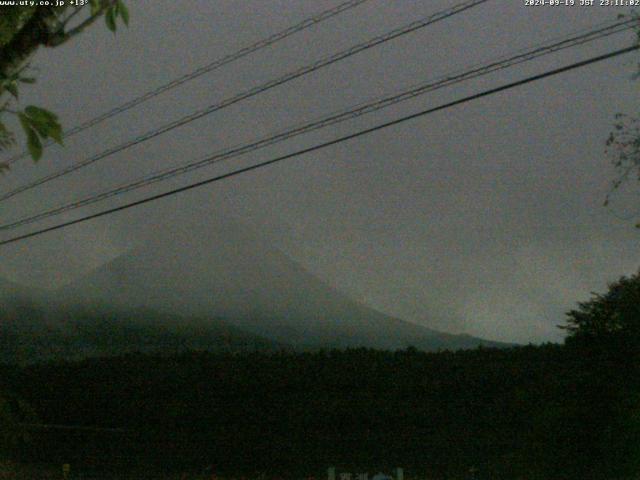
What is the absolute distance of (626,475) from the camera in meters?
8.99

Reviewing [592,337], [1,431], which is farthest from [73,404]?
[592,337]

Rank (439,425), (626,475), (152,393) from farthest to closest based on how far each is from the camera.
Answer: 1. (152,393)
2. (439,425)
3. (626,475)

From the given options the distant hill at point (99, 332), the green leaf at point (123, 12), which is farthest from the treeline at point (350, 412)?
the distant hill at point (99, 332)

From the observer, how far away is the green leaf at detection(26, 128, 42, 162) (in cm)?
281

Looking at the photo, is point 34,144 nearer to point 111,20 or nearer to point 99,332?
point 111,20

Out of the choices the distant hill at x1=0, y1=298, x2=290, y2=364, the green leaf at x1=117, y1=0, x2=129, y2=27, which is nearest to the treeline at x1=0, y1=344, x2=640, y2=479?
the green leaf at x1=117, y1=0, x2=129, y2=27

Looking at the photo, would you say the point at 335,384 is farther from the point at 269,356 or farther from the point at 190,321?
the point at 190,321

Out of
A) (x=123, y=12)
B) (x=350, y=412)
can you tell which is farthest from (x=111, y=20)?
(x=350, y=412)

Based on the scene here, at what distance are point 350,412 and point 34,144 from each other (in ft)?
41.2

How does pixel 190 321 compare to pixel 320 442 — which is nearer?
pixel 320 442

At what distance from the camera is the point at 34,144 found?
9.34ft

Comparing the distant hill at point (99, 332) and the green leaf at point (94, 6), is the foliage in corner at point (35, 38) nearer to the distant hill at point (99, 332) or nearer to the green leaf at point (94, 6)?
the green leaf at point (94, 6)

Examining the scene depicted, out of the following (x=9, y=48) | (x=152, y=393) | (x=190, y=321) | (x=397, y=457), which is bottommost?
(x=397, y=457)

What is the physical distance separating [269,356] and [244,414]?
56.7 inches
